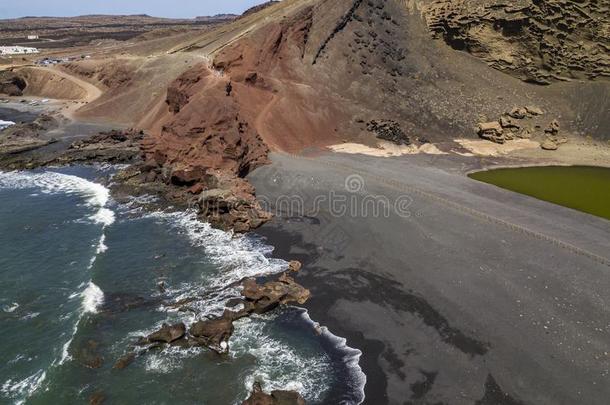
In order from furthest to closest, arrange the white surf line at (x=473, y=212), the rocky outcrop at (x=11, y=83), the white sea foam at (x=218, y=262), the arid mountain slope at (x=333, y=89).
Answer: the rocky outcrop at (x=11, y=83), the arid mountain slope at (x=333, y=89), the white surf line at (x=473, y=212), the white sea foam at (x=218, y=262)

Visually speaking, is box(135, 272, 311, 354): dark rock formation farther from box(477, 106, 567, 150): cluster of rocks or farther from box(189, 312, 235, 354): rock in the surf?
box(477, 106, 567, 150): cluster of rocks

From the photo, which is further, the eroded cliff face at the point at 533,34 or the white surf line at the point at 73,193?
the eroded cliff face at the point at 533,34

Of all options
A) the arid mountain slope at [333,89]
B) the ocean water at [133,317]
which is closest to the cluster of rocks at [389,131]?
the arid mountain slope at [333,89]

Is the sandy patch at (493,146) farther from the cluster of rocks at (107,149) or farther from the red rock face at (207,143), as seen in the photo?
the cluster of rocks at (107,149)

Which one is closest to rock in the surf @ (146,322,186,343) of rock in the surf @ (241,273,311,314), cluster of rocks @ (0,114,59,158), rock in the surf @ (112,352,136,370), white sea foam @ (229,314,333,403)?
rock in the surf @ (112,352,136,370)

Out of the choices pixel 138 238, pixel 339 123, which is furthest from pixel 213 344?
pixel 339 123

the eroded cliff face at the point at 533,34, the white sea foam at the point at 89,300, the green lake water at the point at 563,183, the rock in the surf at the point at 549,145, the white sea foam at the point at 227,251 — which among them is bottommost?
the white sea foam at the point at 89,300

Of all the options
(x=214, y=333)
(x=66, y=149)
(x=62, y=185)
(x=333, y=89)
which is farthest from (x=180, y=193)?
(x=333, y=89)

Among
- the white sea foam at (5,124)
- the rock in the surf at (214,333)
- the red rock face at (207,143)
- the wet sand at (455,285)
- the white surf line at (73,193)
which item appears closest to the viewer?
the wet sand at (455,285)
